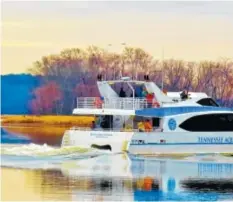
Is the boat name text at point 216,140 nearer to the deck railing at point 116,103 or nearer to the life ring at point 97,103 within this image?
the deck railing at point 116,103

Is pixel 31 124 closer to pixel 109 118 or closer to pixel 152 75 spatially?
pixel 152 75

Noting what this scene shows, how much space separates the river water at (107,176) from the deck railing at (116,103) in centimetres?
219

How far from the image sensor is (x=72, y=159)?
39.9 meters

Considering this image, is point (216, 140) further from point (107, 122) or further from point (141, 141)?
point (107, 122)

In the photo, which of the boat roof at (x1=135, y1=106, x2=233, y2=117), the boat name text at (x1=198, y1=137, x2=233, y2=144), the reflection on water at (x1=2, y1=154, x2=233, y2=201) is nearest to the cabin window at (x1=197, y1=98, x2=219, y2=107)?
the boat roof at (x1=135, y1=106, x2=233, y2=117)

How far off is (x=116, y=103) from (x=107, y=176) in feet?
30.1

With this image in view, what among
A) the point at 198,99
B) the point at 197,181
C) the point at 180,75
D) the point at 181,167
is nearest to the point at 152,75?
the point at 180,75

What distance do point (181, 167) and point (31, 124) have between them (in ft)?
126

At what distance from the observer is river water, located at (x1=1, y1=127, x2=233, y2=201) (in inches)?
1187

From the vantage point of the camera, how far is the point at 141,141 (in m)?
41.3

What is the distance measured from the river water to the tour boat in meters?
0.41

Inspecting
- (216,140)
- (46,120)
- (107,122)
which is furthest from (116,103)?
(46,120)

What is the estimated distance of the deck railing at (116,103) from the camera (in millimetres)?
42875

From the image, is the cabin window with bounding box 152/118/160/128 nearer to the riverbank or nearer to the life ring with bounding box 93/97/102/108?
the life ring with bounding box 93/97/102/108
